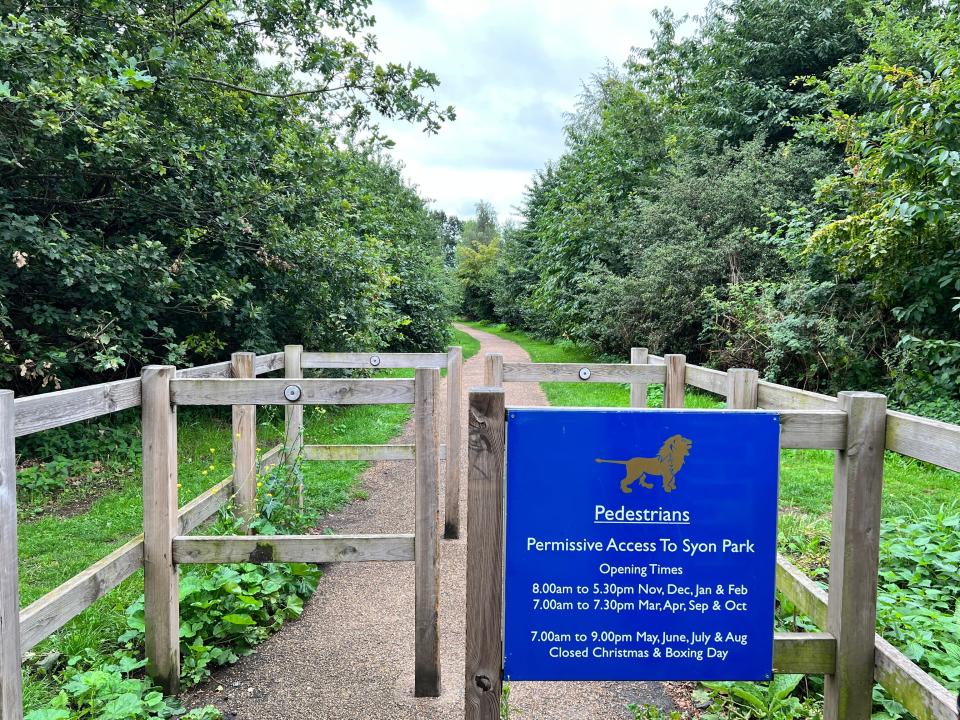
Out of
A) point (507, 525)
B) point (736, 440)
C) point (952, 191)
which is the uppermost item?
point (952, 191)

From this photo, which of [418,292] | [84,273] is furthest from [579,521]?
[418,292]

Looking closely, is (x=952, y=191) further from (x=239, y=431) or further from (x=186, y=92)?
(x=186, y=92)

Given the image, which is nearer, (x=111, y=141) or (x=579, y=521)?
(x=579, y=521)

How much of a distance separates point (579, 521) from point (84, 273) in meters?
6.23

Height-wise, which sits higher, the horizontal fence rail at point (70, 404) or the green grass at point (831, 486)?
the horizontal fence rail at point (70, 404)

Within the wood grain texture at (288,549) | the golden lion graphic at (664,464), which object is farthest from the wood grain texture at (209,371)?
the golden lion graphic at (664,464)

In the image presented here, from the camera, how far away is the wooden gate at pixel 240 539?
300 cm

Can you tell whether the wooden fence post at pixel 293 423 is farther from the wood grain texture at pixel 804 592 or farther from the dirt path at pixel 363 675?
the wood grain texture at pixel 804 592

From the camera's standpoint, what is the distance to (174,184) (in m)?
7.43

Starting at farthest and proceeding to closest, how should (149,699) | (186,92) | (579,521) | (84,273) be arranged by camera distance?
(186,92) < (84,273) < (149,699) < (579,521)

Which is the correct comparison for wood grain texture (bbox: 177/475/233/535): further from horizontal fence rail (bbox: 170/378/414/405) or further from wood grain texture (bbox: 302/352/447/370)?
wood grain texture (bbox: 302/352/447/370)

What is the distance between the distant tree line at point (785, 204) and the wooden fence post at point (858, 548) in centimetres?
602

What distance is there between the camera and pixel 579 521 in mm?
2047

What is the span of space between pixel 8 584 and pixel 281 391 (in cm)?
136
